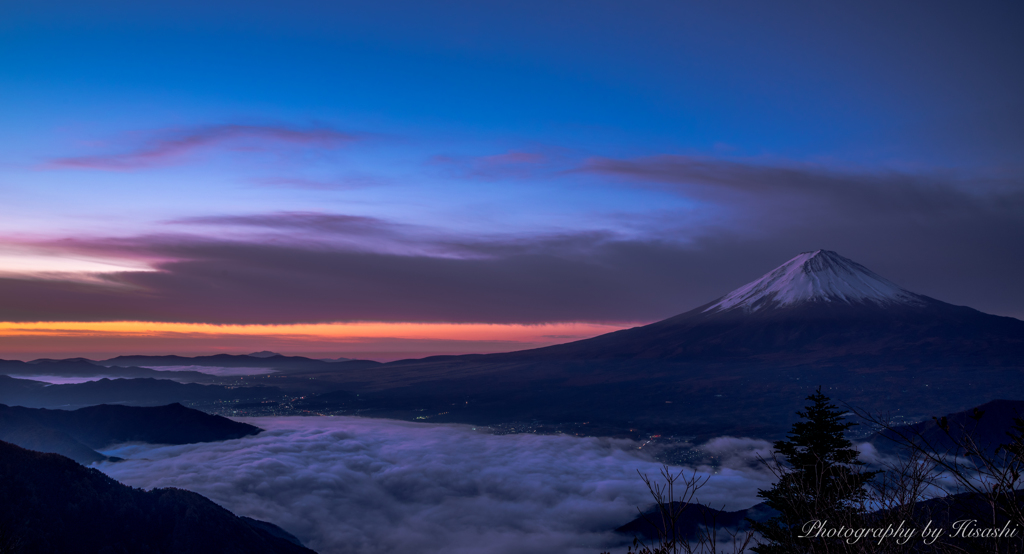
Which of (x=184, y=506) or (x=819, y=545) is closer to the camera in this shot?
(x=819, y=545)

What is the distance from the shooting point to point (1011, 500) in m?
8.15

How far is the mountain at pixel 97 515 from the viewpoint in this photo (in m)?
116

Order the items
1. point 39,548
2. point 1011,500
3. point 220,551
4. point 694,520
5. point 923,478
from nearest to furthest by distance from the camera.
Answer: point 1011,500, point 923,478, point 39,548, point 220,551, point 694,520

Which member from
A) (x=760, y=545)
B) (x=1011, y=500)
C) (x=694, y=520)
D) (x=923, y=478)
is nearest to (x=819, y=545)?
(x=923, y=478)

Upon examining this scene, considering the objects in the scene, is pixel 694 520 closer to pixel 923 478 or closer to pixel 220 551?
pixel 220 551

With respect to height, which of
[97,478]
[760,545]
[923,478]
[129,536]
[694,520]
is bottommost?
[694,520]

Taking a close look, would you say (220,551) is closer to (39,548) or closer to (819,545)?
(39,548)

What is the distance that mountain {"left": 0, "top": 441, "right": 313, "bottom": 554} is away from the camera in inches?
4549

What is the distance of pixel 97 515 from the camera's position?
12475cm

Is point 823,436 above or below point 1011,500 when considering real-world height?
below

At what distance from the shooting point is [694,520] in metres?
177

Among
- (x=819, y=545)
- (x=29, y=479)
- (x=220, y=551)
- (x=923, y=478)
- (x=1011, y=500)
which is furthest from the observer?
(x=220, y=551)

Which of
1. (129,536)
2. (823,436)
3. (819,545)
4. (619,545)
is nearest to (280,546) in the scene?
(129,536)

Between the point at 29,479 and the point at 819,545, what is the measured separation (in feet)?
512
